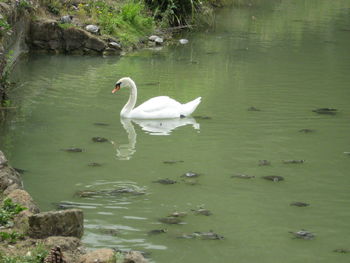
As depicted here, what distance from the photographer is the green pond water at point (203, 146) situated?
304 inches

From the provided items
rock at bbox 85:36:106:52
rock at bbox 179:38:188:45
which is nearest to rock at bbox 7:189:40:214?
rock at bbox 85:36:106:52

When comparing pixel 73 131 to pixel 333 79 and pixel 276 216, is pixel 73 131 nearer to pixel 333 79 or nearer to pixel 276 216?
pixel 276 216

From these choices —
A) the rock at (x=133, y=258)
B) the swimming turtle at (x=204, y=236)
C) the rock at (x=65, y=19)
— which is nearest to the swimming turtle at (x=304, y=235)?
the swimming turtle at (x=204, y=236)

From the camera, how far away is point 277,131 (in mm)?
11875

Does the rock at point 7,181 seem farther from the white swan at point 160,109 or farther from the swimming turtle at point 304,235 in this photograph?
the white swan at point 160,109

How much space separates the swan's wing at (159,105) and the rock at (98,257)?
22.2ft

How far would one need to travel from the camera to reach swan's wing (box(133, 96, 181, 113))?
12.7m

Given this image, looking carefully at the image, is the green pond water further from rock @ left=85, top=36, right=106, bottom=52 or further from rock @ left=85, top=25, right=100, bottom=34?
rock @ left=85, top=25, right=100, bottom=34

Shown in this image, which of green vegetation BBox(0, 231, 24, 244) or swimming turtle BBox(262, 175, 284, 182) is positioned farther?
swimming turtle BBox(262, 175, 284, 182)

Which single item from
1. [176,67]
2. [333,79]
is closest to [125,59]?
[176,67]

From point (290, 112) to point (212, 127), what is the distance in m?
1.83

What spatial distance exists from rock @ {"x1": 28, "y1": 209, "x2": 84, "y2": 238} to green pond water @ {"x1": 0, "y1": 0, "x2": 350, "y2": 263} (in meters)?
0.44

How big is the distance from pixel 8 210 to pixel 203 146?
→ 4.63m

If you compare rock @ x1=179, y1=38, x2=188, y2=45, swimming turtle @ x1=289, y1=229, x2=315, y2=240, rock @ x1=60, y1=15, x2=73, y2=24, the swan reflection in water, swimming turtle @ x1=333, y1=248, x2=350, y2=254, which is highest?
rock @ x1=60, y1=15, x2=73, y2=24
